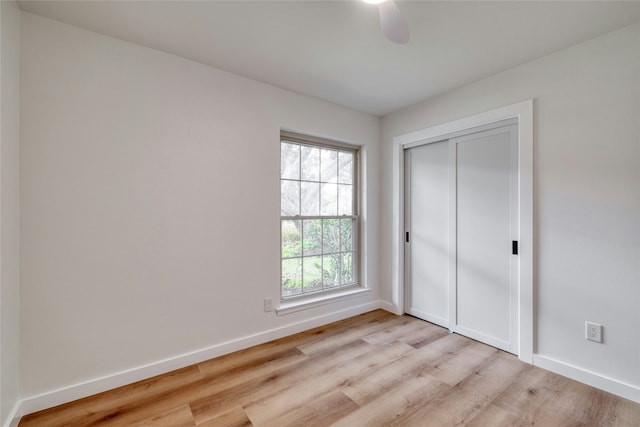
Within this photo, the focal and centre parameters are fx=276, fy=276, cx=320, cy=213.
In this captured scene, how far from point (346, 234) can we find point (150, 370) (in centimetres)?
225

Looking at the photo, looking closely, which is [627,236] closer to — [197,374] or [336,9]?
[336,9]

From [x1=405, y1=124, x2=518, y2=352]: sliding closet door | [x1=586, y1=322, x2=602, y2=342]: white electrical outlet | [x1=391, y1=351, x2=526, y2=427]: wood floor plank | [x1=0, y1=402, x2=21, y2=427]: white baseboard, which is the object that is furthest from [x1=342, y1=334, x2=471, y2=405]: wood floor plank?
[x1=0, y1=402, x2=21, y2=427]: white baseboard

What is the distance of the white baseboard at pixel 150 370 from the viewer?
1.71 m

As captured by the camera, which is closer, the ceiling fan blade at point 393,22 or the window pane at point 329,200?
the ceiling fan blade at point 393,22

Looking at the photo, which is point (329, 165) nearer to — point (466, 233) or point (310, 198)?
point (310, 198)

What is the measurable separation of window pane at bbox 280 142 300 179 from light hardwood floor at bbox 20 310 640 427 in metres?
1.67

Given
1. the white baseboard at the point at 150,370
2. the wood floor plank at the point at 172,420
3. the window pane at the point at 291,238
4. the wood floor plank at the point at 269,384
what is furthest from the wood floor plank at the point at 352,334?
the wood floor plank at the point at 172,420

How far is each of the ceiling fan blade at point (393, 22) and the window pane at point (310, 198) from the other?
1697 millimetres

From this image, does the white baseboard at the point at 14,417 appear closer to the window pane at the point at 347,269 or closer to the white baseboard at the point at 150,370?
the white baseboard at the point at 150,370

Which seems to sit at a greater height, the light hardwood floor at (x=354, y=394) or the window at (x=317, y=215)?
the window at (x=317, y=215)

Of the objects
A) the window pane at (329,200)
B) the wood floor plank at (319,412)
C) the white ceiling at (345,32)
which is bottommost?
the wood floor plank at (319,412)

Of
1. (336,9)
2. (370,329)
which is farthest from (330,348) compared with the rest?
(336,9)

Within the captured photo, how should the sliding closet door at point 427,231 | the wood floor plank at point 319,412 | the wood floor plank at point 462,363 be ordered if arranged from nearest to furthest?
the wood floor plank at point 319,412 < the wood floor plank at point 462,363 < the sliding closet door at point 427,231

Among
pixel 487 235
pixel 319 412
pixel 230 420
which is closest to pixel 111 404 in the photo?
pixel 230 420
